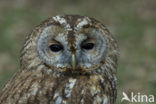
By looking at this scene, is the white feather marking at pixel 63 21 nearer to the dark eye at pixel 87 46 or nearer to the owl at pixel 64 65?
the owl at pixel 64 65

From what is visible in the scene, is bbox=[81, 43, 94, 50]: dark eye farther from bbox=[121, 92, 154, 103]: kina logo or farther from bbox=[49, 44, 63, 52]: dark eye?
bbox=[121, 92, 154, 103]: kina logo

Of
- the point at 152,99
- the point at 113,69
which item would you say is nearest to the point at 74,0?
the point at 152,99

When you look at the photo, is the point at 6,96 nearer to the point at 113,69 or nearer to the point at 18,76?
the point at 18,76

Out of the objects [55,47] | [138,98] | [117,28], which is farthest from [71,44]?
[117,28]

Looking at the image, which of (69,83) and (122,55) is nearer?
(69,83)

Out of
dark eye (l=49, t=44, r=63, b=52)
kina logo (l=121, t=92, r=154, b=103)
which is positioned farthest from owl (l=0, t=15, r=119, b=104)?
kina logo (l=121, t=92, r=154, b=103)

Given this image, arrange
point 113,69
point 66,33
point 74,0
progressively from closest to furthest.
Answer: point 66,33 < point 113,69 < point 74,0

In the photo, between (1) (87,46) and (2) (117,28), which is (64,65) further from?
(2) (117,28)
